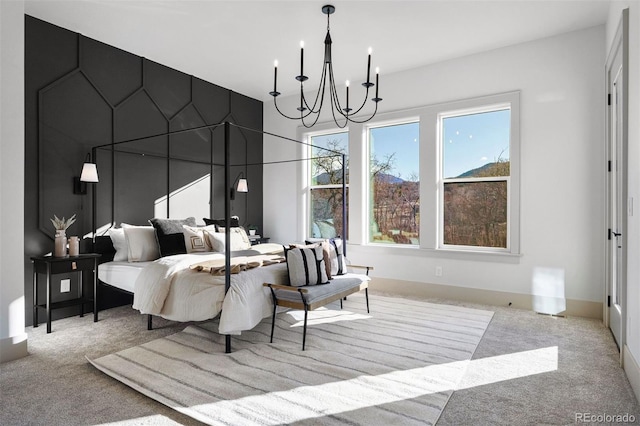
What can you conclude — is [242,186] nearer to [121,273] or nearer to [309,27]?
[121,273]

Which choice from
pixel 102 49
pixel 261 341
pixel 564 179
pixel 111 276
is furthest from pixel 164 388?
pixel 564 179

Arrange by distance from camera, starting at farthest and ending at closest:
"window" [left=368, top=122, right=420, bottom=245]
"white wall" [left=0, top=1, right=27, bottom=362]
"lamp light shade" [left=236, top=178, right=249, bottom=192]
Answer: "lamp light shade" [left=236, top=178, right=249, bottom=192] → "window" [left=368, top=122, right=420, bottom=245] → "white wall" [left=0, top=1, right=27, bottom=362]

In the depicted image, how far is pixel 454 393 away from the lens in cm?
229

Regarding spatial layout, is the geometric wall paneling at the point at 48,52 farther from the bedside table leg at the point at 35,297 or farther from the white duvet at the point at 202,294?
the white duvet at the point at 202,294

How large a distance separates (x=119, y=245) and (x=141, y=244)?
241mm

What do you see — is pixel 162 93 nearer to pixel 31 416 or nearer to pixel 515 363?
pixel 31 416

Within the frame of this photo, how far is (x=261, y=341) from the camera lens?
3.11 m

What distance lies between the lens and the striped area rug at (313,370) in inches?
81.4

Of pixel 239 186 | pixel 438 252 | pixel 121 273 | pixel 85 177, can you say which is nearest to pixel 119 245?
pixel 121 273

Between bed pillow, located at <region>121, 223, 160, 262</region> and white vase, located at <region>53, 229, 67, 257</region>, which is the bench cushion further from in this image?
white vase, located at <region>53, 229, 67, 257</region>

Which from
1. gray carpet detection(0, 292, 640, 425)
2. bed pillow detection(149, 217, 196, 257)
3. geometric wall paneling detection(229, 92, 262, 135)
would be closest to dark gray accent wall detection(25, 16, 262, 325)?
geometric wall paneling detection(229, 92, 262, 135)

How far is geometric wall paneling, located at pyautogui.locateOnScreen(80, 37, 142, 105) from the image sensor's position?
4043mm

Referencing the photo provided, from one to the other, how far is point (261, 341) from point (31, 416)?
151 cm

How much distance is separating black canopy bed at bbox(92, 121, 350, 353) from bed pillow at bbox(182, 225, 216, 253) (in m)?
0.04
